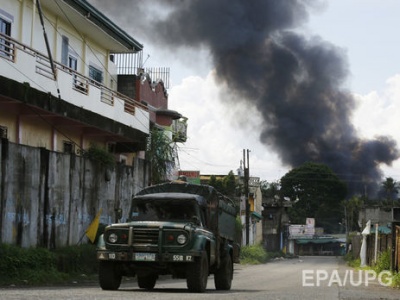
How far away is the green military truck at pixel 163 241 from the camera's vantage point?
14805 millimetres

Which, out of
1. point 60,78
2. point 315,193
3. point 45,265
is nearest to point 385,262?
point 60,78

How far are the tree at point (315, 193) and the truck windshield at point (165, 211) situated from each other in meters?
109

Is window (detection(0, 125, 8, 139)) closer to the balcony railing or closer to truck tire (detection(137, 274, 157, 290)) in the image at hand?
the balcony railing

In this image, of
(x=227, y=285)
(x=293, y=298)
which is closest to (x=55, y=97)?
(x=227, y=285)

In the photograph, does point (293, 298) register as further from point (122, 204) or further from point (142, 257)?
point (122, 204)

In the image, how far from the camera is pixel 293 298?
13.7 m

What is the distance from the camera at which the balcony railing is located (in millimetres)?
20297

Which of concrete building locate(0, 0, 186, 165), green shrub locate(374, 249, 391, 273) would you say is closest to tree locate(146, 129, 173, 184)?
concrete building locate(0, 0, 186, 165)

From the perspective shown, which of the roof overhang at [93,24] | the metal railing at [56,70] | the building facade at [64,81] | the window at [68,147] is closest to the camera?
the metal railing at [56,70]

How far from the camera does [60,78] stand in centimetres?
2325

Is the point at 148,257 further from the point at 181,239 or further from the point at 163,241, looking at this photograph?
the point at 181,239

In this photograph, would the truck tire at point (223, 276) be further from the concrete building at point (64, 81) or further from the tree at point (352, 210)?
the tree at point (352, 210)

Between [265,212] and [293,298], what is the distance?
90.9m

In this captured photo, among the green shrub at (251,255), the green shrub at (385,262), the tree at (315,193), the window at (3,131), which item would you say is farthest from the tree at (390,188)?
the window at (3,131)
